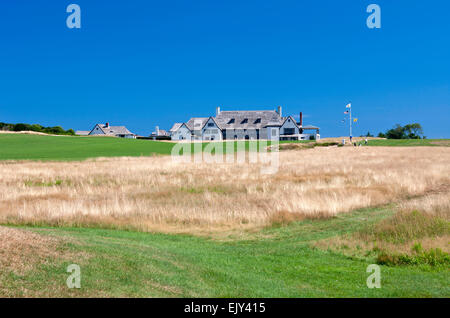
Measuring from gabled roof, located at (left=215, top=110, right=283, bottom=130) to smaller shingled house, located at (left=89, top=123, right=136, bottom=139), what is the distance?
175 ft

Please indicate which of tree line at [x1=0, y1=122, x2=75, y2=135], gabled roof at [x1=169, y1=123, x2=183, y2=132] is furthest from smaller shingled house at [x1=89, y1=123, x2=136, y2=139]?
gabled roof at [x1=169, y1=123, x2=183, y2=132]

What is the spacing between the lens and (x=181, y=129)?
131 meters

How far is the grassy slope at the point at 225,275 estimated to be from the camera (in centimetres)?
711

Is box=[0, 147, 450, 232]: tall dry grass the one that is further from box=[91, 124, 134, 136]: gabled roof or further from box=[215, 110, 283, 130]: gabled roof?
box=[91, 124, 134, 136]: gabled roof

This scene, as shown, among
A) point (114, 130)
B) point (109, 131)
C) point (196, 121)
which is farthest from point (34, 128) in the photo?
point (196, 121)

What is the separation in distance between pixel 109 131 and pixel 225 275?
154 metres

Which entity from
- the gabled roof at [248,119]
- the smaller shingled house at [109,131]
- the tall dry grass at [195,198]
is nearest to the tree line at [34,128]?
the smaller shingled house at [109,131]

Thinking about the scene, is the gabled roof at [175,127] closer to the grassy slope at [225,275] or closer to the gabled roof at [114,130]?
the gabled roof at [114,130]

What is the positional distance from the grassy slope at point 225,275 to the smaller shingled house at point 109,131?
486 ft

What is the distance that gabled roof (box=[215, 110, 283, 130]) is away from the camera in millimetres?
116438

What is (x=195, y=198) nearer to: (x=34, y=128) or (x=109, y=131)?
→ (x=34, y=128)

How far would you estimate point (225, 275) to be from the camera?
336 inches

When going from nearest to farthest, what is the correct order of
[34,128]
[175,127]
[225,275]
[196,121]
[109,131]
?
[225,275] → [34,128] → [196,121] → [175,127] → [109,131]
